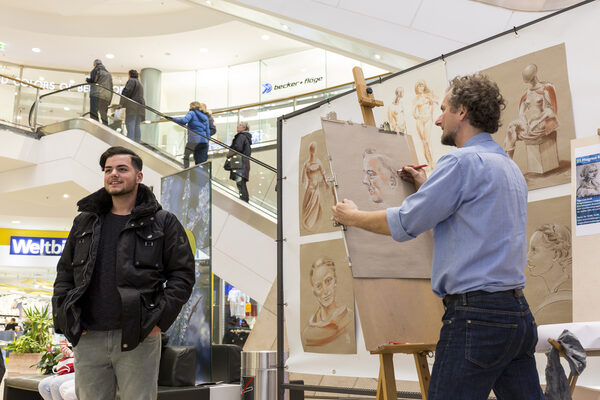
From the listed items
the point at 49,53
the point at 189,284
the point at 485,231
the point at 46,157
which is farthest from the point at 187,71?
the point at 485,231

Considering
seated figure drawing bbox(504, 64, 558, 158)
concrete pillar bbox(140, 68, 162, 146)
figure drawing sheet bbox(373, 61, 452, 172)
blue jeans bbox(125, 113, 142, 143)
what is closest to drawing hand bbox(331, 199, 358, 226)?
seated figure drawing bbox(504, 64, 558, 158)

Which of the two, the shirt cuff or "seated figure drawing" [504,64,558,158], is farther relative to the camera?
"seated figure drawing" [504,64,558,158]

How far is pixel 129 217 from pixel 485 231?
6.23ft

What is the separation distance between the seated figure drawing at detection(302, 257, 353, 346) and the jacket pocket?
4.85 ft

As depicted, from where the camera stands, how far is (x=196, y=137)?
32.4ft

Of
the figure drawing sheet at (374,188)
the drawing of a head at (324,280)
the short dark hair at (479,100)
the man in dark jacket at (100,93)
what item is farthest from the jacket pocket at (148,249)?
the man in dark jacket at (100,93)

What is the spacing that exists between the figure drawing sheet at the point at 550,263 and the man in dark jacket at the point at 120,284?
5.90ft

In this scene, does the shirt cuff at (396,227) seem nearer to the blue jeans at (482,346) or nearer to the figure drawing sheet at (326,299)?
the blue jeans at (482,346)

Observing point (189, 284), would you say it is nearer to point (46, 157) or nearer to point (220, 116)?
point (46, 157)

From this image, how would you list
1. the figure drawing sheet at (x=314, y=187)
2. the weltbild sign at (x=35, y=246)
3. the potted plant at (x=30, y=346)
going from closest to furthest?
the figure drawing sheet at (x=314, y=187) < the potted plant at (x=30, y=346) < the weltbild sign at (x=35, y=246)

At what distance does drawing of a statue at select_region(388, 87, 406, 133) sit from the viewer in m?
3.96

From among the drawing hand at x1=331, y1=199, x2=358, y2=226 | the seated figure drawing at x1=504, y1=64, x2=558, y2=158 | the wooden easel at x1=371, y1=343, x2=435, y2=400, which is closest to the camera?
the drawing hand at x1=331, y1=199, x2=358, y2=226

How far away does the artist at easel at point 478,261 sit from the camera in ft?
6.21

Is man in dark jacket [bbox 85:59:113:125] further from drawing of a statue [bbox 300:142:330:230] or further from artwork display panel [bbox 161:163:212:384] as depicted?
drawing of a statue [bbox 300:142:330:230]
